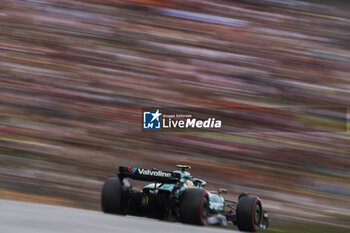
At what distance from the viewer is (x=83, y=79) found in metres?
11.4

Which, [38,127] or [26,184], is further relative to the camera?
[38,127]

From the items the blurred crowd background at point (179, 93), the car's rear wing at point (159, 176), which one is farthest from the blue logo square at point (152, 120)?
the car's rear wing at point (159, 176)

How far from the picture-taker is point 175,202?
589 cm

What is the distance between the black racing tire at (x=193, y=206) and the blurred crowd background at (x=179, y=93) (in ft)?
14.1

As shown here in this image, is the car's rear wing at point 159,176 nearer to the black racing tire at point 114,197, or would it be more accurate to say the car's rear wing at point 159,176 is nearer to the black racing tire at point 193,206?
the black racing tire at point 193,206

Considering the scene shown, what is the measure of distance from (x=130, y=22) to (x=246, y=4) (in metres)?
2.63

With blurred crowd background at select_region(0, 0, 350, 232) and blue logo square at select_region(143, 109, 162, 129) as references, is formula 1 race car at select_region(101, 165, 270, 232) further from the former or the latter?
blue logo square at select_region(143, 109, 162, 129)

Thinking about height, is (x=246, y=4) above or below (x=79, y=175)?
above

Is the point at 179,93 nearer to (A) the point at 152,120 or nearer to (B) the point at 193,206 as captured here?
(A) the point at 152,120

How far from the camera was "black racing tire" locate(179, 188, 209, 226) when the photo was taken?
565 cm

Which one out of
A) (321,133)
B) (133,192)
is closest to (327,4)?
(321,133)

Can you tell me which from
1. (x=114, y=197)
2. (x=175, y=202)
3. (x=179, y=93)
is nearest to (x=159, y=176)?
(x=175, y=202)

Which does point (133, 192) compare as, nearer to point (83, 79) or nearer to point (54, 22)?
point (83, 79)

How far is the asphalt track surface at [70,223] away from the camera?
4547 mm
